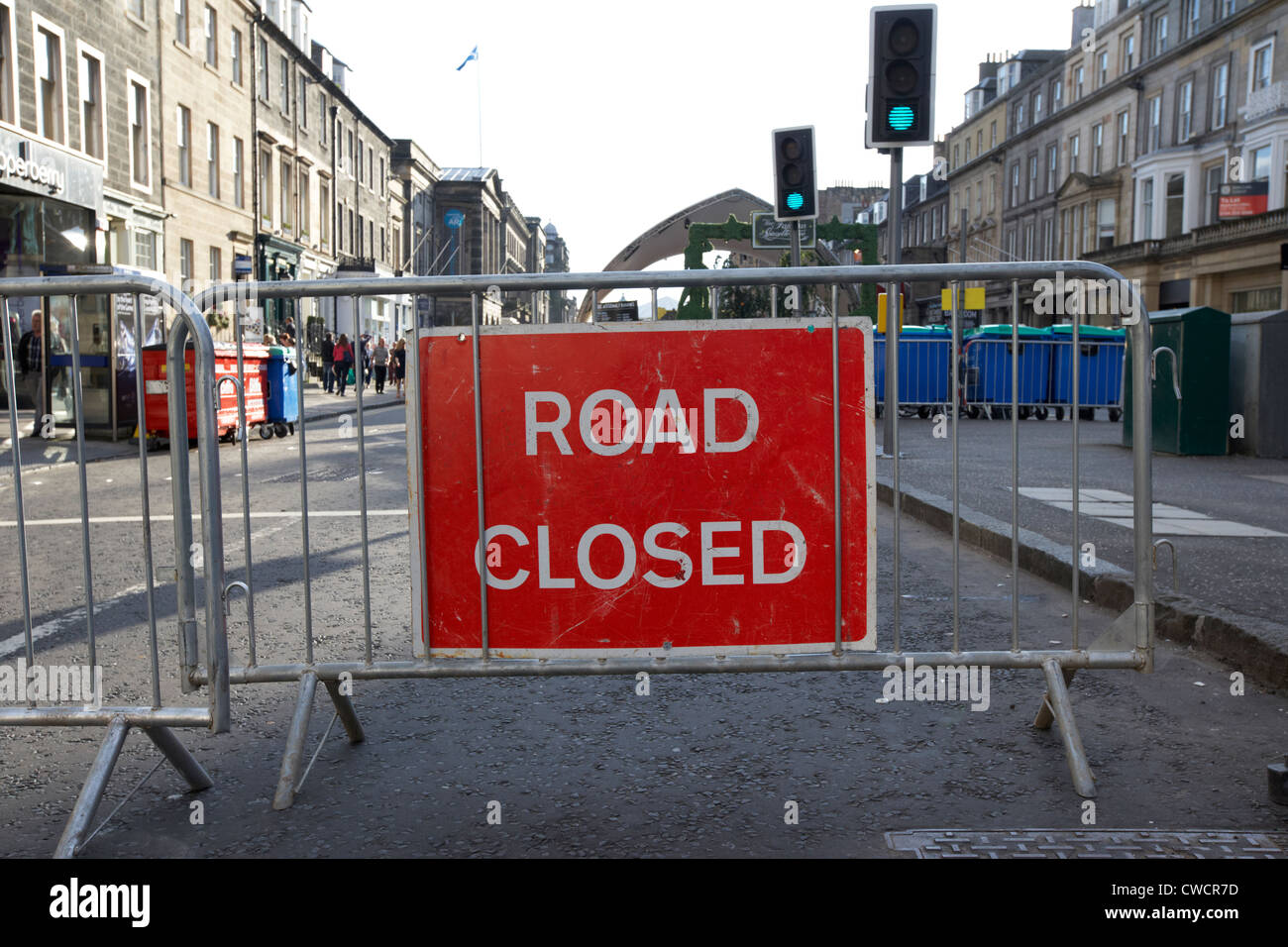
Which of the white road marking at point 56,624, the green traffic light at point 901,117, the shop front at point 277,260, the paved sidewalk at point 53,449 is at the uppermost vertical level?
the shop front at point 277,260

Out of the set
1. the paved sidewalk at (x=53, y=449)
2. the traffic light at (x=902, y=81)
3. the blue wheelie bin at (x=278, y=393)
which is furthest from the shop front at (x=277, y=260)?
the traffic light at (x=902, y=81)

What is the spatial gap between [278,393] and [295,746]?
15.2 m

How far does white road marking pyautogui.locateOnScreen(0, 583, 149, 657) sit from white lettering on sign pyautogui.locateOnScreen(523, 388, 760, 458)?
2375 millimetres

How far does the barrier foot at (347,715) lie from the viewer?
3.57 m

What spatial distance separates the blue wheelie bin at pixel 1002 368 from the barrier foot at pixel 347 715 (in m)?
20.5

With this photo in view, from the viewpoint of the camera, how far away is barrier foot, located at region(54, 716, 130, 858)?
2.79 m

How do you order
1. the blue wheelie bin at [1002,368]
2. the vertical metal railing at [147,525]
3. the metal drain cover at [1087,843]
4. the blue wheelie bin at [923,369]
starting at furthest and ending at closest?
the blue wheelie bin at [923,369] → the blue wheelie bin at [1002,368] → the vertical metal railing at [147,525] → the metal drain cover at [1087,843]

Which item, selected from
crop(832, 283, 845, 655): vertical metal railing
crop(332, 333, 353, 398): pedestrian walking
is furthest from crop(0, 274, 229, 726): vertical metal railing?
crop(332, 333, 353, 398): pedestrian walking

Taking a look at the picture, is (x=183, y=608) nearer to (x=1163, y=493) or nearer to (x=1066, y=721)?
(x=1066, y=721)

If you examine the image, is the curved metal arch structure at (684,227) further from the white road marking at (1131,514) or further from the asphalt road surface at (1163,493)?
the white road marking at (1131,514)

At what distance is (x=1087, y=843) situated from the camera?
9.14 feet
